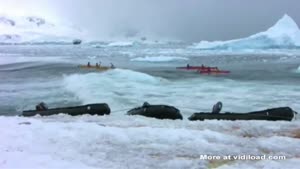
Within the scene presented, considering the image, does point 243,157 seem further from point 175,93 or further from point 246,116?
point 175,93

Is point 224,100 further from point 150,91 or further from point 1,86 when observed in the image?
point 1,86

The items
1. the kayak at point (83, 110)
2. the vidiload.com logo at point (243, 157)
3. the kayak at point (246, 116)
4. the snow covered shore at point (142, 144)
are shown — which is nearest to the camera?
the snow covered shore at point (142, 144)

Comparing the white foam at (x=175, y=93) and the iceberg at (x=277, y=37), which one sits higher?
the iceberg at (x=277, y=37)

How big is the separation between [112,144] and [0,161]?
1.46m

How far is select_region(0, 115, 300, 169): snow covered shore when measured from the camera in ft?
14.6

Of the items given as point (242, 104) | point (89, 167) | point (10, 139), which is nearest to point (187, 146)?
point (89, 167)

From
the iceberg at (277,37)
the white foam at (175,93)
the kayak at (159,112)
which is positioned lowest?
the white foam at (175,93)

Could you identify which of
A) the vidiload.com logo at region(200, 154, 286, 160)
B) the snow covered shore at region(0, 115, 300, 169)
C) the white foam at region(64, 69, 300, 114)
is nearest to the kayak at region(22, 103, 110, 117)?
the snow covered shore at region(0, 115, 300, 169)

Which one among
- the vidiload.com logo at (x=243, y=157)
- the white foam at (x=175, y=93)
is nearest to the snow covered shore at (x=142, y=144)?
the vidiload.com logo at (x=243, y=157)

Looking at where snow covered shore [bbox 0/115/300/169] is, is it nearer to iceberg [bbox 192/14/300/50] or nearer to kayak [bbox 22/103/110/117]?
kayak [bbox 22/103/110/117]

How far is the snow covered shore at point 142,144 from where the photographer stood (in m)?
4.44

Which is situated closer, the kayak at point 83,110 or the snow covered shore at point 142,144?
the snow covered shore at point 142,144

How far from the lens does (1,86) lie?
70.8ft

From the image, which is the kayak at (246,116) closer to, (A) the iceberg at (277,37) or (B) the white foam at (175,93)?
(B) the white foam at (175,93)
